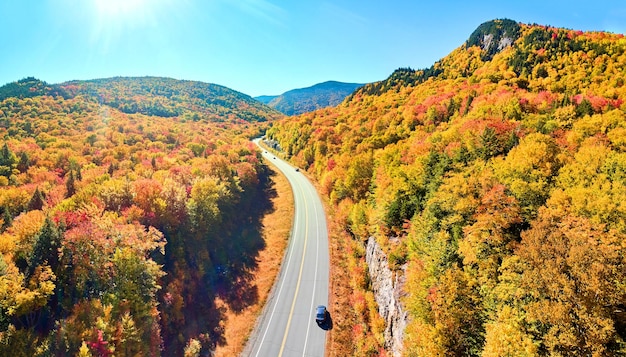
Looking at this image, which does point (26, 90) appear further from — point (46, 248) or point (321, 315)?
point (321, 315)

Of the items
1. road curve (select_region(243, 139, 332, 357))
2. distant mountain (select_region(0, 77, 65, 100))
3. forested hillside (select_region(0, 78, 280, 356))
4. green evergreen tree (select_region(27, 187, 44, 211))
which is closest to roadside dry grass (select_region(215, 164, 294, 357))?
road curve (select_region(243, 139, 332, 357))

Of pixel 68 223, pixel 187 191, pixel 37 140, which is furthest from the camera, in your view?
pixel 37 140

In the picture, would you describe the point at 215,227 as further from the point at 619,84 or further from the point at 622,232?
the point at 619,84

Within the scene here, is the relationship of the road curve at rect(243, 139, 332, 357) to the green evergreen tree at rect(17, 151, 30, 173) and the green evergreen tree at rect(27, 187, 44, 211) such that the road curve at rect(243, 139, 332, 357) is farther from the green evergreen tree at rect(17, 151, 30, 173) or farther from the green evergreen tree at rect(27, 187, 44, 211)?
the green evergreen tree at rect(17, 151, 30, 173)

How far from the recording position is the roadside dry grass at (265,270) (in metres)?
42.6

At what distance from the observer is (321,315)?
43625 millimetres

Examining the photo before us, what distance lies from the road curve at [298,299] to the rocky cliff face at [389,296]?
9238 mm

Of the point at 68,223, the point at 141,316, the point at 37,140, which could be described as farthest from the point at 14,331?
the point at 37,140

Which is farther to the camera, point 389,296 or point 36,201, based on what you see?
point 36,201

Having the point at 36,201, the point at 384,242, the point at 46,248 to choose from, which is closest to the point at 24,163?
the point at 36,201

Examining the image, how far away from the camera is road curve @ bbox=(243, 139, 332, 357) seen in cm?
4053

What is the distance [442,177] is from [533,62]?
331ft

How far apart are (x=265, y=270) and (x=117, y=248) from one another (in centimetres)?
2880

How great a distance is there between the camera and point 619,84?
6638 centimetres
